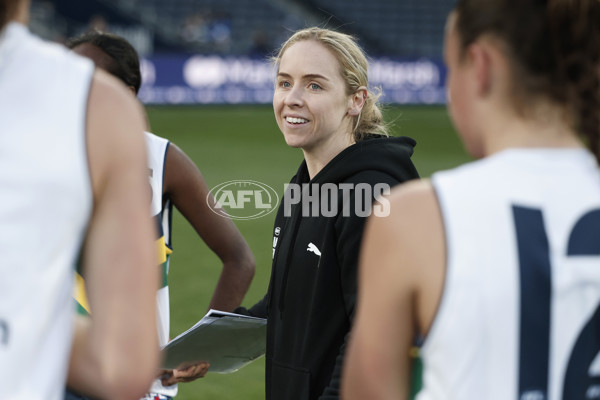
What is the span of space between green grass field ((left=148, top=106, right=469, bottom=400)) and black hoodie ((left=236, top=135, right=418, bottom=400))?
1.18 m

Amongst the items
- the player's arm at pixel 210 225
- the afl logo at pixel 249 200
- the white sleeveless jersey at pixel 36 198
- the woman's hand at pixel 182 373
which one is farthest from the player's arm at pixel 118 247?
the afl logo at pixel 249 200

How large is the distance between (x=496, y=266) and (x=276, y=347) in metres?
1.46

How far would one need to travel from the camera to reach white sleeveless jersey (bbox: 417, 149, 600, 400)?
1.40m

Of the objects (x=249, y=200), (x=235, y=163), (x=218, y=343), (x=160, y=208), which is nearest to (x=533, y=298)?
(x=218, y=343)

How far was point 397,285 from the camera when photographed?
1.40 metres

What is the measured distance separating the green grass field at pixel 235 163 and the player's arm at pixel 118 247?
9.11 ft

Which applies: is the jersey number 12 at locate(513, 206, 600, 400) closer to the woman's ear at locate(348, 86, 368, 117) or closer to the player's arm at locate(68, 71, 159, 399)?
the player's arm at locate(68, 71, 159, 399)

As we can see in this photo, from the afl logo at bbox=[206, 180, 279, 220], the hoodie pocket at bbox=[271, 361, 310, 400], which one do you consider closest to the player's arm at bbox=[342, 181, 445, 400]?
the hoodie pocket at bbox=[271, 361, 310, 400]

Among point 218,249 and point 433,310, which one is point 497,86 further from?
point 218,249

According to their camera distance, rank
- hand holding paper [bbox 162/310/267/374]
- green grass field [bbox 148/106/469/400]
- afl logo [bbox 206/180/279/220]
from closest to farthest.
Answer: hand holding paper [bbox 162/310/267/374]
green grass field [bbox 148/106/469/400]
afl logo [bbox 206/180/279/220]

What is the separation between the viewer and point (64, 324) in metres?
1.26

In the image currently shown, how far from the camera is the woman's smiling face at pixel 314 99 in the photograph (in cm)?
304

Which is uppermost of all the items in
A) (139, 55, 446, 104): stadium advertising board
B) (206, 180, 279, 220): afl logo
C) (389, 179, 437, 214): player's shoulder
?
(139, 55, 446, 104): stadium advertising board

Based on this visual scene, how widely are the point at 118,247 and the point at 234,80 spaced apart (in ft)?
69.2
